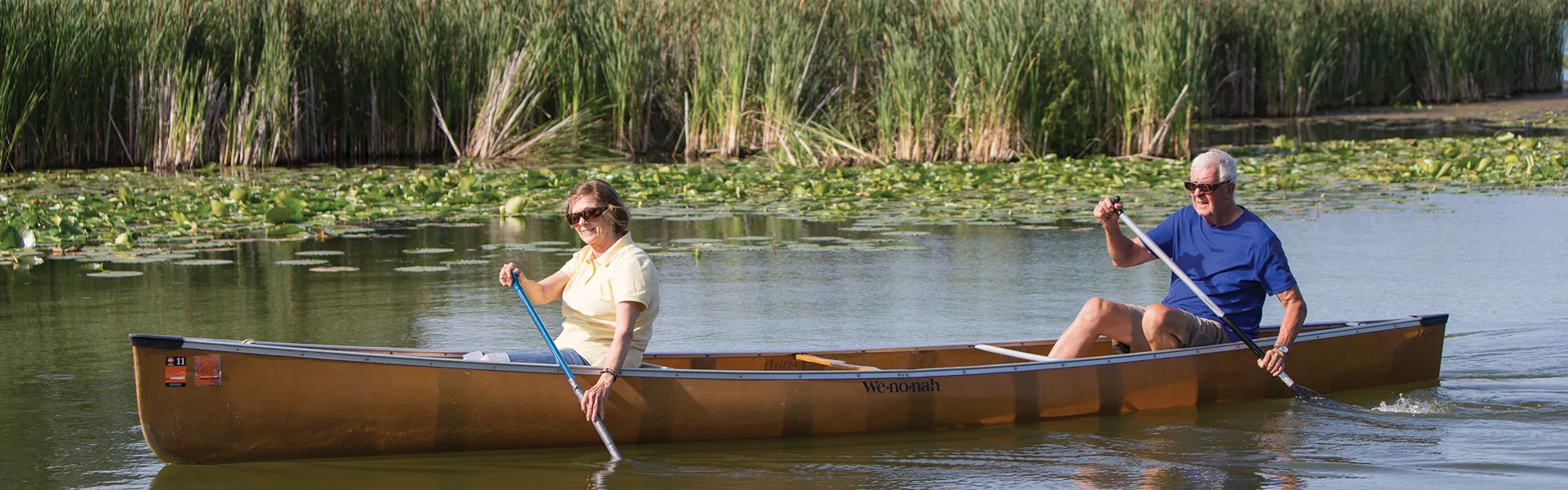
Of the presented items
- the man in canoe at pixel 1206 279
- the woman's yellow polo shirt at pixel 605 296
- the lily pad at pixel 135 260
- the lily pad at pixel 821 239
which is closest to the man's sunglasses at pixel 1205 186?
the man in canoe at pixel 1206 279

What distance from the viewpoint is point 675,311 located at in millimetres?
8383

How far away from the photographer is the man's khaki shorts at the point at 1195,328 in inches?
255

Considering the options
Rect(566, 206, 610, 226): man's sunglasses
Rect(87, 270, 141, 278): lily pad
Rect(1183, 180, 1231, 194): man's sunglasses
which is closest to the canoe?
Rect(566, 206, 610, 226): man's sunglasses

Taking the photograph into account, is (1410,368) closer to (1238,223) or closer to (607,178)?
(1238,223)

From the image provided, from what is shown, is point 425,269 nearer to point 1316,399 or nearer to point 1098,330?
point 1098,330

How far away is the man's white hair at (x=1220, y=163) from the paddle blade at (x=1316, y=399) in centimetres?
87

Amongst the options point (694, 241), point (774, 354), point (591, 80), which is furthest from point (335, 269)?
point (591, 80)

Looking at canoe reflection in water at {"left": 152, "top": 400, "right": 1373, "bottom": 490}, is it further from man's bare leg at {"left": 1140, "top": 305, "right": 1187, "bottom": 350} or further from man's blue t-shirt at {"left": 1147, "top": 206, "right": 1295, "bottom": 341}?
man's blue t-shirt at {"left": 1147, "top": 206, "right": 1295, "bottom": 341}

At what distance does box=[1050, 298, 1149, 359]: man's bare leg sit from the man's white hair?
588 mm

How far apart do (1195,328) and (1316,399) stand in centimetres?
58

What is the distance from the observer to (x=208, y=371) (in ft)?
17.0

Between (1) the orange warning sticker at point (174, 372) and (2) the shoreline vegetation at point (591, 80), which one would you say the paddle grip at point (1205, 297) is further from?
(2) the shoreline vegetation at point (591, 80)

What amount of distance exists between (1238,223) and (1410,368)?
3.72 ft

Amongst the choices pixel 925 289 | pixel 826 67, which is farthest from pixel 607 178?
pixel 925 289
